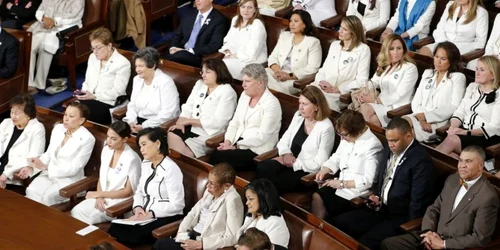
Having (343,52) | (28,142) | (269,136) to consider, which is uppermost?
(343,52)

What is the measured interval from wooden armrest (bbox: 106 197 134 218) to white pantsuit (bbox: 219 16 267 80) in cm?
187

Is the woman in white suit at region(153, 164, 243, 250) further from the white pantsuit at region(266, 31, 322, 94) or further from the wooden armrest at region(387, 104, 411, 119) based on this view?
the white pantsuit at region(266, 31, 322, 94)

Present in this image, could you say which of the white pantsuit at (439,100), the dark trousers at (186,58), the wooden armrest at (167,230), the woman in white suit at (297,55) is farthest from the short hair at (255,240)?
the dark trousers at (186,58)

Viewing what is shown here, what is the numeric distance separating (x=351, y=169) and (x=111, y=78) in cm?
220

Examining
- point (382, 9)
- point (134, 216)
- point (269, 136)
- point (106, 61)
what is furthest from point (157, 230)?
point (382, 9)

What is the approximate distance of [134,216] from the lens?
17.7 ft

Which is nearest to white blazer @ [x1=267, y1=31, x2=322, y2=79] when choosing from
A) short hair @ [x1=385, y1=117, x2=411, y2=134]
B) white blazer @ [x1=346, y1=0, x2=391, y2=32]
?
white blazer @ [x1=346, y1=0, x2=391, y2=32]

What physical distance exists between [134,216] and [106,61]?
1.81 meters

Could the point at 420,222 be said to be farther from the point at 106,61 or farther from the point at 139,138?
the point at 106,61

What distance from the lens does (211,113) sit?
6332 mm

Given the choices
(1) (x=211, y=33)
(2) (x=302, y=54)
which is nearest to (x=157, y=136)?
(2) (x=302, y=54)

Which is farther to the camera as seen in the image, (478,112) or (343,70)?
(343,70)

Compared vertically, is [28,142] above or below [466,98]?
below

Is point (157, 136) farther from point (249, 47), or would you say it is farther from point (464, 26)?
point (464, 26)
